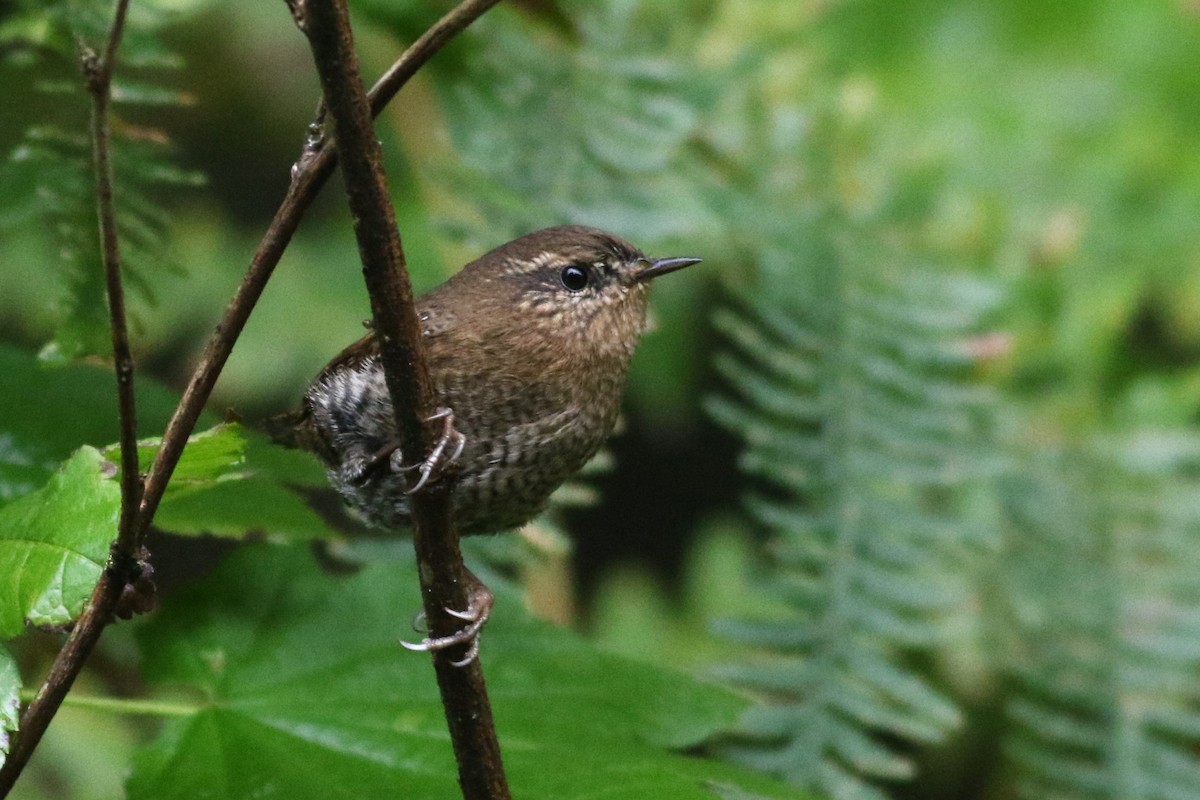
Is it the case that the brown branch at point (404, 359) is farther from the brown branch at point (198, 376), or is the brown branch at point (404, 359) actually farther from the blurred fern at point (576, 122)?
the blurred fern at point (576, 122)

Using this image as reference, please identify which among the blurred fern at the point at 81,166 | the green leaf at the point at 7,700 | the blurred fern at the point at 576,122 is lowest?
the green leaf at the point at 7,700

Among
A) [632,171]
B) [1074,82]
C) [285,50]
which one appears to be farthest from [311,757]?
[285,50]

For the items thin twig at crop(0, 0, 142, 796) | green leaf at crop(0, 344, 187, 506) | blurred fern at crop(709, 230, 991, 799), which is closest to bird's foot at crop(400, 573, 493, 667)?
thin twig at crop(0, 0, 142, 796)

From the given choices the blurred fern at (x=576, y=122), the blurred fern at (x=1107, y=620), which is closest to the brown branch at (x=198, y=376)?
the blurred fern at (x=576, y=122)

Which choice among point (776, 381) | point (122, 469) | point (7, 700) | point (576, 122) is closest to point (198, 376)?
point (122, 469)

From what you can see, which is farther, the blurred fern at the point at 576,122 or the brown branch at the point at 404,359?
the blurred fern at the point at 576,122

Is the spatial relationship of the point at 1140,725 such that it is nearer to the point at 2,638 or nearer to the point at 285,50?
the point at 2,638

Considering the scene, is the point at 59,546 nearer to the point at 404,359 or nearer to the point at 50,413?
the point at 404,359
